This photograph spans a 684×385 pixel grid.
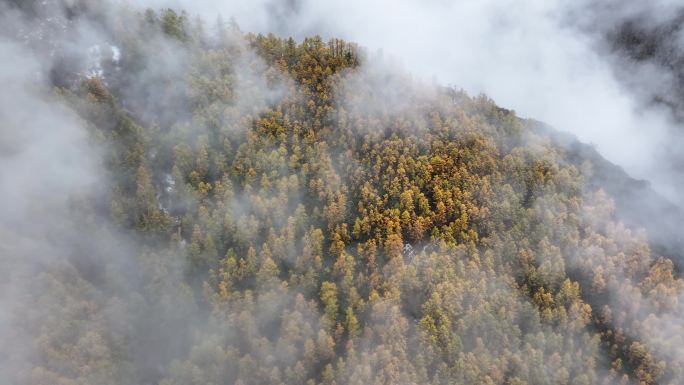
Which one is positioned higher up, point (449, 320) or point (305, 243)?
point (305, 243)

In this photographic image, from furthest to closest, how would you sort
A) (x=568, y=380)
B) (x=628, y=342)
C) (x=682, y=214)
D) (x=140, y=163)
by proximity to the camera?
(x=682, y=214) → (x=140, y=163) → (x=628, y=342) → (x=568, y=380)

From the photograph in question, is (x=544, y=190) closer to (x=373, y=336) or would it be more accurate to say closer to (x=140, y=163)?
(x=373, y=336)

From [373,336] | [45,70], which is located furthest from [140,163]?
[373,336]

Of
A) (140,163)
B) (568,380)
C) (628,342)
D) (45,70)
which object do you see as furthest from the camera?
(45,70)

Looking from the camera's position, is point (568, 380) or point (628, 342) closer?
point (568, 380)

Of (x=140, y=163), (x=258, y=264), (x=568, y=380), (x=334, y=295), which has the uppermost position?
(x=140, y=163)

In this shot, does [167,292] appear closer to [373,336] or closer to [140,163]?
[140,163]

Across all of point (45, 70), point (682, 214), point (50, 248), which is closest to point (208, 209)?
point (50, 248)
